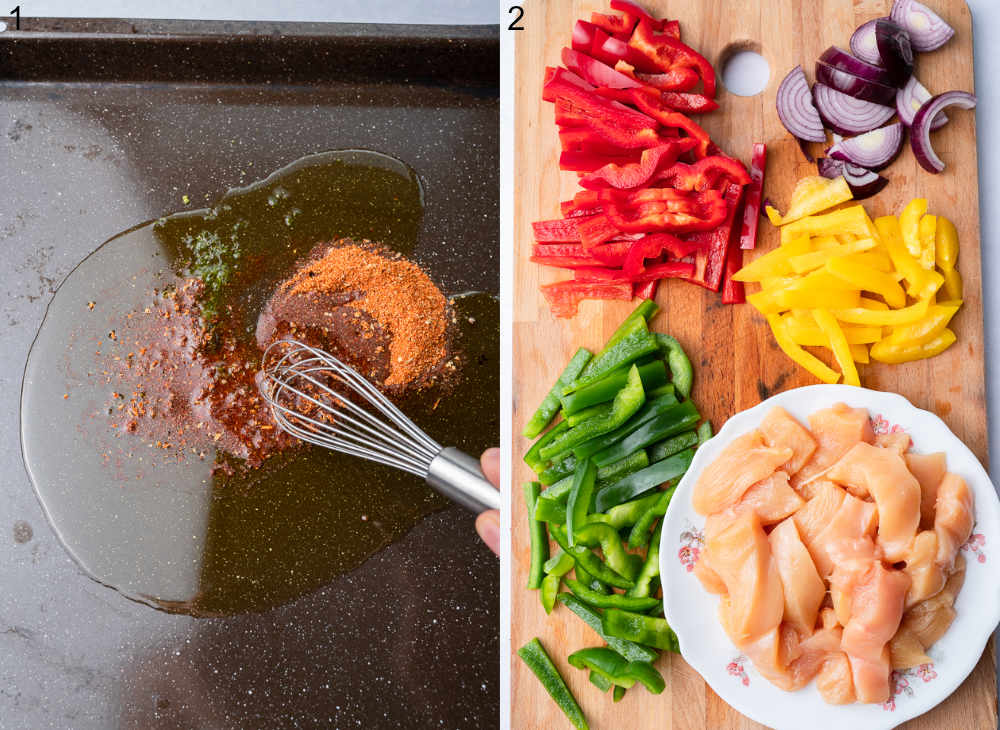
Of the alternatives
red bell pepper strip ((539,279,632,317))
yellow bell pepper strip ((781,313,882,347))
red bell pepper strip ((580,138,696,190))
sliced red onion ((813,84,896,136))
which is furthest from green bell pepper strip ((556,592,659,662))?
sliced red onion ((813,84,896,136))

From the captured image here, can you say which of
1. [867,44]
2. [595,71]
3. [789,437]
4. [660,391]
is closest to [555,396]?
[660,391]

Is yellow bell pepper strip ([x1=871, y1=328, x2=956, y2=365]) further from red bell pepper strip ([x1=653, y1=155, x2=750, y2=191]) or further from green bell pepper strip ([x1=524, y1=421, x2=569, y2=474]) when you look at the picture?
green bell pepper strip ([x1=524, y1=421, x2=569, y2=474])

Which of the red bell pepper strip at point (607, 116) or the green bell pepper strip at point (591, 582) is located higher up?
the red bell pepper strip at point (607, 116)

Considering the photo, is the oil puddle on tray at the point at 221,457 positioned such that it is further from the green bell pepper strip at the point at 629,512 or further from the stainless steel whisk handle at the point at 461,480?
the green bell pepper strip at the point at 629,512

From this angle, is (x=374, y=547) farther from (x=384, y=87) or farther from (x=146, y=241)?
(x=384, y=87)

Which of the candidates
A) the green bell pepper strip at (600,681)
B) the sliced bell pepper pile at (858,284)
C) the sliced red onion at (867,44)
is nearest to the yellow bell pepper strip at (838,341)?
the sliced bell pepper pile at (858,284)
